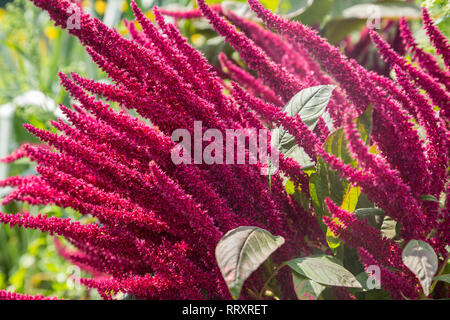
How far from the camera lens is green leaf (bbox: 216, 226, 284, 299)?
241mm

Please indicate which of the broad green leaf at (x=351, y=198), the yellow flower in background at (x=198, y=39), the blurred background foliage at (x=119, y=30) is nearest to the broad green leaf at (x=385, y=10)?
the blurred background foliage at (x=119, y=30)

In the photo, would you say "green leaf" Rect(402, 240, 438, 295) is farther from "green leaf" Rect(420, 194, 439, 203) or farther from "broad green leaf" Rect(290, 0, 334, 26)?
"broad green leaf" Rect(290, 0, 334, 26)

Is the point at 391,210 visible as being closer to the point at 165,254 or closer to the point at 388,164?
the point at 388,164

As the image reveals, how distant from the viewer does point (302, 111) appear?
0.34 meters

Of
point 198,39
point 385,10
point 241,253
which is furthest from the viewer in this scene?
point 198,39

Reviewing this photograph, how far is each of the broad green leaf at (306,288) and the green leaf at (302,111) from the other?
0.08 m

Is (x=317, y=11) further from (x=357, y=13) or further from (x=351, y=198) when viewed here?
(x=351, y=198)

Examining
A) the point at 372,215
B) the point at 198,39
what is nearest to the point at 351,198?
the point at 372,215

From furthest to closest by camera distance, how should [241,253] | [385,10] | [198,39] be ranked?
1. [198,39]
2. [385,10]
3. [241,253]

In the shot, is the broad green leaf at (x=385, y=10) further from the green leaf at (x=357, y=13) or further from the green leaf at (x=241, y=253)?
the green leaf at (x=241, y=253)

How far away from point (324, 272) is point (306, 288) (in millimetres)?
18

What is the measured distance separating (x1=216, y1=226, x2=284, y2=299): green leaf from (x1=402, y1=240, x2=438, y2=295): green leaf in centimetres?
7

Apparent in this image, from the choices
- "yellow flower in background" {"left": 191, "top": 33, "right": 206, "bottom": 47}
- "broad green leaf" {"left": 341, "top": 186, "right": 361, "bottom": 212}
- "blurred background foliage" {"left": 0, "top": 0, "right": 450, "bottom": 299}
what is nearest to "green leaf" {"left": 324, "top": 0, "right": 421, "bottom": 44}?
"blurred background foliage" {"left": 0, "top": 0, "right": 450, "bottom": 299}

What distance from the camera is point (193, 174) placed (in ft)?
0.94
